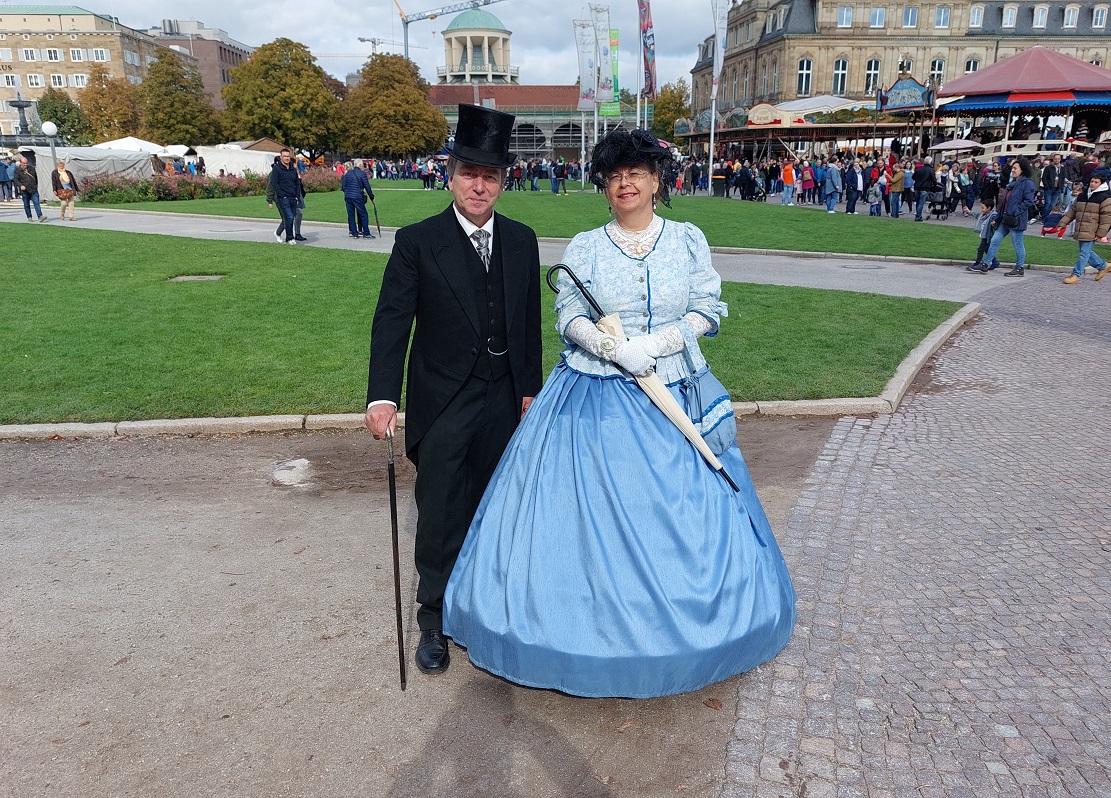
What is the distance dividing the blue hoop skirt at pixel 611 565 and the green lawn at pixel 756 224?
14.7m

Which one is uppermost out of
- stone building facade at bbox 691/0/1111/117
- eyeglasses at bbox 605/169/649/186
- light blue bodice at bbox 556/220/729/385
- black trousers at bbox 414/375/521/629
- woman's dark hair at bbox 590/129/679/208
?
stone building facade at bbox 691/0/1111/117

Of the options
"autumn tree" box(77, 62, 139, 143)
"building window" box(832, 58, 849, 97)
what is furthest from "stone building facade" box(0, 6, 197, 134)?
"building window" box(832, 58, 849, 97)

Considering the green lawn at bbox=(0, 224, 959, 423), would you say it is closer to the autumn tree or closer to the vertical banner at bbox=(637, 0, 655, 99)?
the vertical banner at bbox=(637, 0, 655, 99)

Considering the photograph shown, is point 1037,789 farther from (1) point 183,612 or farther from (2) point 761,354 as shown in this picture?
(2) point 761,354

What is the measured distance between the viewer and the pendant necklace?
11.2ft

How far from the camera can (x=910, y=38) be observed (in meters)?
72.7

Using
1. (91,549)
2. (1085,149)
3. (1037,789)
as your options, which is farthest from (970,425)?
(1085,149)

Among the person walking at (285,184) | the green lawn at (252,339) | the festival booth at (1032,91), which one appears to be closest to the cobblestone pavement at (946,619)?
the green lawn at (252,339)

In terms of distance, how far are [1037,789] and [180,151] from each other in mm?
54116

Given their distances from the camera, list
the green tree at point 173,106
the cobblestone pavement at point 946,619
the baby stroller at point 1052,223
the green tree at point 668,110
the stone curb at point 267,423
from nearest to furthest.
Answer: the cobblestone pavement at point 946,619 < the stone curb at point 267,423 < the baby stroller at point 1052,223 < the green tree at point 173,106 < the green tree at point 668,110

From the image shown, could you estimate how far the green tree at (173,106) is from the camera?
6091cm

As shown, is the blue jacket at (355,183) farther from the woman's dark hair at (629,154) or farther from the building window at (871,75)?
the building window at (871,75)

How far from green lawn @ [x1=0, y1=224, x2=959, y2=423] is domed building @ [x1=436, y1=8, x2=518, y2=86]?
10238cm

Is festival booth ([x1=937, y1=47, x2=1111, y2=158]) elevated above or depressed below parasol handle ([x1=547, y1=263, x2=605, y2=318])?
above
